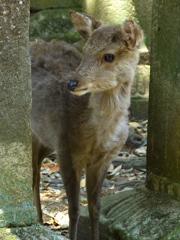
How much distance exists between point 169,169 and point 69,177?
90 centimetres

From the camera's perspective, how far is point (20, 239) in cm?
335

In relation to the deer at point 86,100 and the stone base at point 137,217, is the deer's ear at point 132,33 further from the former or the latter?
the stone base at point 137,217

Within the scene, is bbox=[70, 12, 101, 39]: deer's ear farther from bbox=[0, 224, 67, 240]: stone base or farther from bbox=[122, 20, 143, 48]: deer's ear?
bbox=[0, 224, 67, 240]: stone base

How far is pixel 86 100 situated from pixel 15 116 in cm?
173

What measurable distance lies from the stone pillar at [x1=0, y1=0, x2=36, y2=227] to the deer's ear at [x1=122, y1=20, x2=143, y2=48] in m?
1.41

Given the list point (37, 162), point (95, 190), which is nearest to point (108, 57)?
point (95, 190)

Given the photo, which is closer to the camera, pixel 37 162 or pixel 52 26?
pixel 37 162

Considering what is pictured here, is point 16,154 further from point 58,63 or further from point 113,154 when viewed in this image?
point 58,63

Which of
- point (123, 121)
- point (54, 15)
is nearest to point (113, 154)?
point (123, 121)

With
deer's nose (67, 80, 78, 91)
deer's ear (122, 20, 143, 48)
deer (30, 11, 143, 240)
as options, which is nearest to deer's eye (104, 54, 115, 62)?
deer (30, 11, 143, 240)

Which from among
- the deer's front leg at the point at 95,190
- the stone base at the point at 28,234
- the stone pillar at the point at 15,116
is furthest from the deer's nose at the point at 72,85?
the stone base at the point at 28,234

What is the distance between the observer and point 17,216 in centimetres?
348

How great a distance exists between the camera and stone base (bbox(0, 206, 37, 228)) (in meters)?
3.45

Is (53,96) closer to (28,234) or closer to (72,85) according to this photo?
(72,85)
